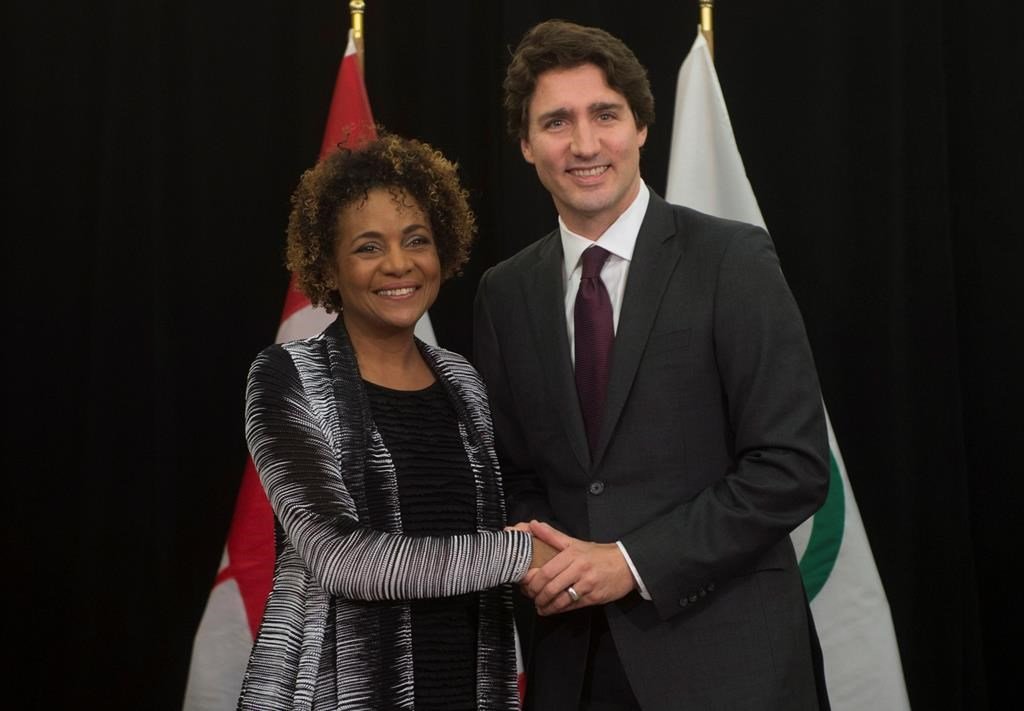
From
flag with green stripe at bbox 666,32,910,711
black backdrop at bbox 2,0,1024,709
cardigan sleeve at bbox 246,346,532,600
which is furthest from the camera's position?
black backdrop at bbox 2,0,1024,709

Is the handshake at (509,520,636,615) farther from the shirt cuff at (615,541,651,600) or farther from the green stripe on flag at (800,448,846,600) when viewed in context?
the green stripe on flag at (800,448,846,600)

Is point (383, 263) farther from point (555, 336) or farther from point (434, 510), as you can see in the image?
point (434, 510)

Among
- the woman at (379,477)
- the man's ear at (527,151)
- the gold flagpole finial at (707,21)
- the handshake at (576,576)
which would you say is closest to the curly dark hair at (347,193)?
the woman at (379,477)

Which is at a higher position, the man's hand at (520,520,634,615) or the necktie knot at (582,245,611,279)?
the necktie knot at (582,245,611,279)

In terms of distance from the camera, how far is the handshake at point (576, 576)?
1.96 m

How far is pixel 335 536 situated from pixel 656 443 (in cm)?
56

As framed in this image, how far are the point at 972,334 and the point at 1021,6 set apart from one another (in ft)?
3.17

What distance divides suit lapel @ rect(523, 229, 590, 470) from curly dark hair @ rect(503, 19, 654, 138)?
27 cm

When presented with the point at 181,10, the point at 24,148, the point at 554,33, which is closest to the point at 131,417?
the point at 24,148

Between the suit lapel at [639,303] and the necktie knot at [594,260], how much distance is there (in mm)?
76

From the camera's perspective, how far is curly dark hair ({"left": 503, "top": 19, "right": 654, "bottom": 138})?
2.23m

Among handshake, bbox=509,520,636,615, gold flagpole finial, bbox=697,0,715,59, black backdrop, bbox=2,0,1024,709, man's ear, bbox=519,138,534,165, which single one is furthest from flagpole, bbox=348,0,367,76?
handshake, bbox=509,520,636,615

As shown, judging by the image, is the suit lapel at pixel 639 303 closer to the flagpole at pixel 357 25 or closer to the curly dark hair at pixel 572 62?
the curly dark hair at pixel 572 62

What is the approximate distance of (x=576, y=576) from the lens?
1954mm
